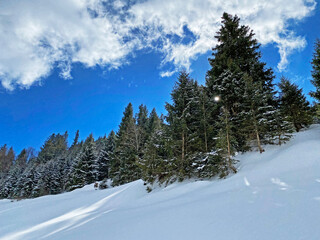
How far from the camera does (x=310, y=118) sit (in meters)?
10.8

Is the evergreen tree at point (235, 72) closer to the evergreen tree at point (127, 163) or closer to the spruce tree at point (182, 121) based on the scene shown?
the spruce tree at point (182, 121)

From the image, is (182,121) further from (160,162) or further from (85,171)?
(85,171)

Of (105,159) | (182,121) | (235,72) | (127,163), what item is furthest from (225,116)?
(105,159)

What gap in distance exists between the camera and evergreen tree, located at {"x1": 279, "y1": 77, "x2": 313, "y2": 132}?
10883 millimetres

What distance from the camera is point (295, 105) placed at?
11.5 m

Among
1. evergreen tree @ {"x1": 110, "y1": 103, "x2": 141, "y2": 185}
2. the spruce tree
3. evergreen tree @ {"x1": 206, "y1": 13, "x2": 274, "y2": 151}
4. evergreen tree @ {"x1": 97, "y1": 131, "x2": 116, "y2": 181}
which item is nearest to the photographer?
the spruce tree

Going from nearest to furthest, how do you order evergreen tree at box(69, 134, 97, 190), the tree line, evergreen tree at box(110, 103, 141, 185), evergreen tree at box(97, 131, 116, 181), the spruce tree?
1. the tree line
2. the spruce tree
3. evergreen tree at box(110, 103, 141, 185)
4. evergreen tree at box(69, 134, 97, 190)
5. evergreen tree at box(97, 131, 116, 181)

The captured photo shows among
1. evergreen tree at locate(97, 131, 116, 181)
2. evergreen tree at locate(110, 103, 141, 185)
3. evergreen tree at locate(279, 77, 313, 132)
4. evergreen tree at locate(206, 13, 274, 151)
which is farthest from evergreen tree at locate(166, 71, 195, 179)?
evergreen tree at locate(97, 131, 116, 181)

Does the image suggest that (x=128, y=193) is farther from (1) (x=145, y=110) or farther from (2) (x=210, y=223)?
(1) (x=145, y=110)

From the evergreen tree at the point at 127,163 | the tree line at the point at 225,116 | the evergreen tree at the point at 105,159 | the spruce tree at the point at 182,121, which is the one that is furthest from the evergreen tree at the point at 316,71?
the evergreen tree at the point at 105,159

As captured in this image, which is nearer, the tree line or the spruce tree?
the tree line

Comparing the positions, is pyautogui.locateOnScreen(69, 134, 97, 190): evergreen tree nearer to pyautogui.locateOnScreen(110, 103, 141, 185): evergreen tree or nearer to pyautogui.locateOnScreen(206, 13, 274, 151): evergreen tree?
pyautogui.locateOnScreen(110, 103, 141, 185): evergreen tree

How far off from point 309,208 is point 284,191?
1035 millimetres

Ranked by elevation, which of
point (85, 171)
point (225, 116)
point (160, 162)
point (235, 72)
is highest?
point (235, 72)
